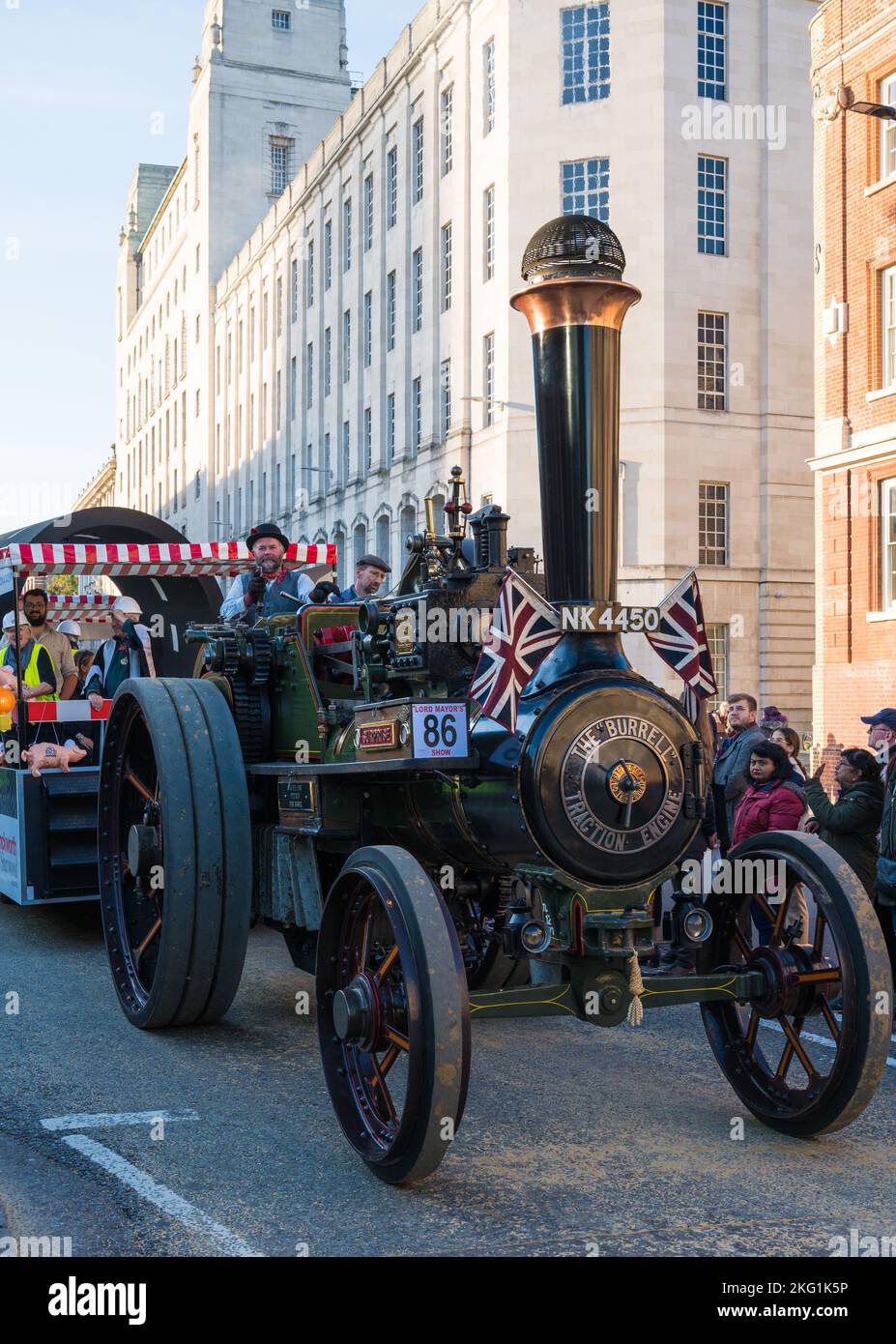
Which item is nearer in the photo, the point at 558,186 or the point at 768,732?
the point at 768,732

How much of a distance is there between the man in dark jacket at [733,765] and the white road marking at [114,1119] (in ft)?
16.4

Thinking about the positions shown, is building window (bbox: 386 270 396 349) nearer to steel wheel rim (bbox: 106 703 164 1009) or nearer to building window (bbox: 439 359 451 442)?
building window (bbox: 439 359 451 442)

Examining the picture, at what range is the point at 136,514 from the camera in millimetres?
13094

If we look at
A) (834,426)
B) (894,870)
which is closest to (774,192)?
(834,426)

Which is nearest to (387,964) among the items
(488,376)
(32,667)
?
(32,667)

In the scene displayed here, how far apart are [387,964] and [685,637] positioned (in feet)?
5.06

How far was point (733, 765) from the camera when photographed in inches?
388

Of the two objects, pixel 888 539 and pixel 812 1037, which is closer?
pixel 812 1037

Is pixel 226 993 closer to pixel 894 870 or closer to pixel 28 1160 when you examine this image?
pixel 28 1160

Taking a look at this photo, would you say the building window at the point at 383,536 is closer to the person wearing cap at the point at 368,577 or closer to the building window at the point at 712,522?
the building window at the point at 712,522

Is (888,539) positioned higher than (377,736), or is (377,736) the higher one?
(888,539)

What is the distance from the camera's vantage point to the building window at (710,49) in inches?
1217

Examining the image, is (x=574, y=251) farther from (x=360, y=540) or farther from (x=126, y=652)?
(x=360, y=540)
